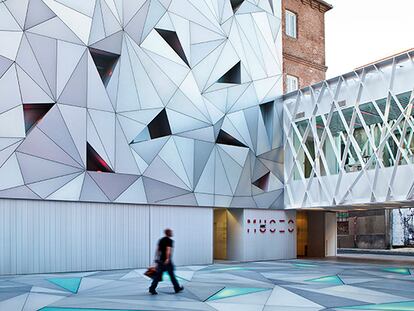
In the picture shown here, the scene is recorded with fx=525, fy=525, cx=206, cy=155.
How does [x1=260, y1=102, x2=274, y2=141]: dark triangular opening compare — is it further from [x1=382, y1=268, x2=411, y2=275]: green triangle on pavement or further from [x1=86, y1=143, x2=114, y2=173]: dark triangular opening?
[x1=86, y1=143, x2=114, y2=173]: dark triangular opening

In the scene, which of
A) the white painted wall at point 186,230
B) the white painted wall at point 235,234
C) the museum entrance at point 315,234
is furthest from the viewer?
the museum entrance at point 315,234

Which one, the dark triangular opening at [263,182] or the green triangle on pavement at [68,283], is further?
the dark triangular opening at [263,182]

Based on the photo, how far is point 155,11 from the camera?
20.8 meters

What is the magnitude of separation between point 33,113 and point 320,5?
1981 centimetres

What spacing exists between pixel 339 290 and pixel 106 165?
9.56 metres

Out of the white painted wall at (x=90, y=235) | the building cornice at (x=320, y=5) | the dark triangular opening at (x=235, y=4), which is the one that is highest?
the building cornice at (x=320, y=5)

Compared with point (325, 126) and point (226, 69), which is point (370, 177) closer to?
point (325, 126)

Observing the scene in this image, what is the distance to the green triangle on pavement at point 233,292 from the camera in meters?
12.2

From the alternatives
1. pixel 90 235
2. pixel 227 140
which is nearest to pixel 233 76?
pixel 227 140

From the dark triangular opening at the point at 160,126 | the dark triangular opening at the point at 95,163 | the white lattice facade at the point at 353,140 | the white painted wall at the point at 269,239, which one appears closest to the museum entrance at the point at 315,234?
the white painted wall at the point at 269,239

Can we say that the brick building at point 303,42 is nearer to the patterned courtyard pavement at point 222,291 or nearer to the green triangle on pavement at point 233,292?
the patterned courtyard pavement at point 222,291

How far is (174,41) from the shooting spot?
21625 mm

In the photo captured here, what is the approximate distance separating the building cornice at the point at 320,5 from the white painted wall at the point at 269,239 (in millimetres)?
13015

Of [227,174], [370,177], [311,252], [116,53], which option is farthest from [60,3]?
[311,252]
